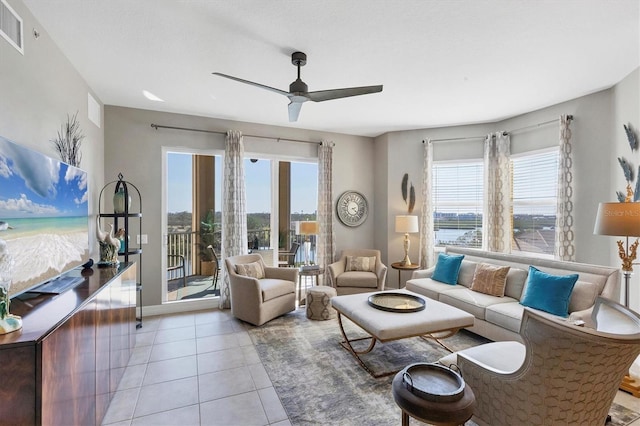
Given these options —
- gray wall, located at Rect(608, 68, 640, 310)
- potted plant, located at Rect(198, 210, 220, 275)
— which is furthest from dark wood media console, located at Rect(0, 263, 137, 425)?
gray wall, located at Rect(608, 68, 640, 310)

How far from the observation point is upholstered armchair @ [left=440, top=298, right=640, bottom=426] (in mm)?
1409

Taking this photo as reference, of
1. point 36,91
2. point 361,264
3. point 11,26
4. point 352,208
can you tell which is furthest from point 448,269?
point 11,26

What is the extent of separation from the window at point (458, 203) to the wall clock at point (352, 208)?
131cm

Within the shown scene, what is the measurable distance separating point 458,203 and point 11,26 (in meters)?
5.72

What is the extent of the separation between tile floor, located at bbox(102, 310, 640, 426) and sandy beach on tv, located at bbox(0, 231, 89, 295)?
1.14 m

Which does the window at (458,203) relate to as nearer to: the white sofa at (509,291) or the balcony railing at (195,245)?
the white sofa at (509,291)

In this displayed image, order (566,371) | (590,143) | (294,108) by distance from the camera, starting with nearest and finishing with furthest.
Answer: (566,371) < (294,108) < (590,143)

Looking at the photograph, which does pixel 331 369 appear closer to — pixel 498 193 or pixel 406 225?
pixel 406 225

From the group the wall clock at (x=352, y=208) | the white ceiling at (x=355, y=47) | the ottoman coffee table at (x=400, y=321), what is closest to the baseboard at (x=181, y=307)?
the ottoman coffee table at (x=400, y=321)

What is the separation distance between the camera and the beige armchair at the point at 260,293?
12.7 feet

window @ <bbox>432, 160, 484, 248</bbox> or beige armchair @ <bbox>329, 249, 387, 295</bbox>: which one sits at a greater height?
window @ <bbox>432, 160, 484, 248</bbox>

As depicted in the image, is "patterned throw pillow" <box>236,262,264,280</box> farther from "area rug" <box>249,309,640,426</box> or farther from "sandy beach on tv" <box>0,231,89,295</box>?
"sandy beach on tv" <box>0,231,89,295</box>

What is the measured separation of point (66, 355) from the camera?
59.8 inches

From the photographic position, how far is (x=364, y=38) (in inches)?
100
